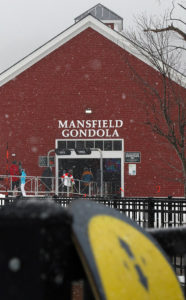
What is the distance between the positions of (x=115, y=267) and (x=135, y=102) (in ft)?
100

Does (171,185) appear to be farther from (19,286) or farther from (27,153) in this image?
(19,286)

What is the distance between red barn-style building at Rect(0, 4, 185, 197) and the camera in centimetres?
3161

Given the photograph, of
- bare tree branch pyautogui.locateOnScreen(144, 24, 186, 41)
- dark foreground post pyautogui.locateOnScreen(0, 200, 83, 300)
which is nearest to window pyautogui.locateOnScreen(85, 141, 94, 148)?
bare tree branch pyautogui.locateOnScreen(144, 24, 186, 41)

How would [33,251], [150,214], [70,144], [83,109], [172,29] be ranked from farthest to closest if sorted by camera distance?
[70,144], [83,109], [172,29], [150,214], [33,251]

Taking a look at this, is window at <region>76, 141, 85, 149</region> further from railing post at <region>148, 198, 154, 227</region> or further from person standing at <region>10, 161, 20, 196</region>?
railing post at <region>148, 198, 154, 227</region>

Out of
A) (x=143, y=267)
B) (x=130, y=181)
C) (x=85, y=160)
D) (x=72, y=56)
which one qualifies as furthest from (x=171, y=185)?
(x=143, y=267)

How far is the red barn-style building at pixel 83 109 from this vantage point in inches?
1244

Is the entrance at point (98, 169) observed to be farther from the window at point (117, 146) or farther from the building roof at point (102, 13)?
the building roof at point (102, 13)

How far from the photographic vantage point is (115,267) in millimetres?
1665

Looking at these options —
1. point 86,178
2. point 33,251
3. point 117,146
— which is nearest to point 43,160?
point 86,178

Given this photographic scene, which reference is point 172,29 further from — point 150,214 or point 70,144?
point 70,144

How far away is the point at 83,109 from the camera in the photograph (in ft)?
107

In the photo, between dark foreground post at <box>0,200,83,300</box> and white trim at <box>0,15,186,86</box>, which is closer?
dark foreground post at <box>0,200,83,300</box>

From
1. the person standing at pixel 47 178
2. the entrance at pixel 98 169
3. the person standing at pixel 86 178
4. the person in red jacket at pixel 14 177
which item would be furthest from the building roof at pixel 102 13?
the person in red jacket at pixel 14 177
